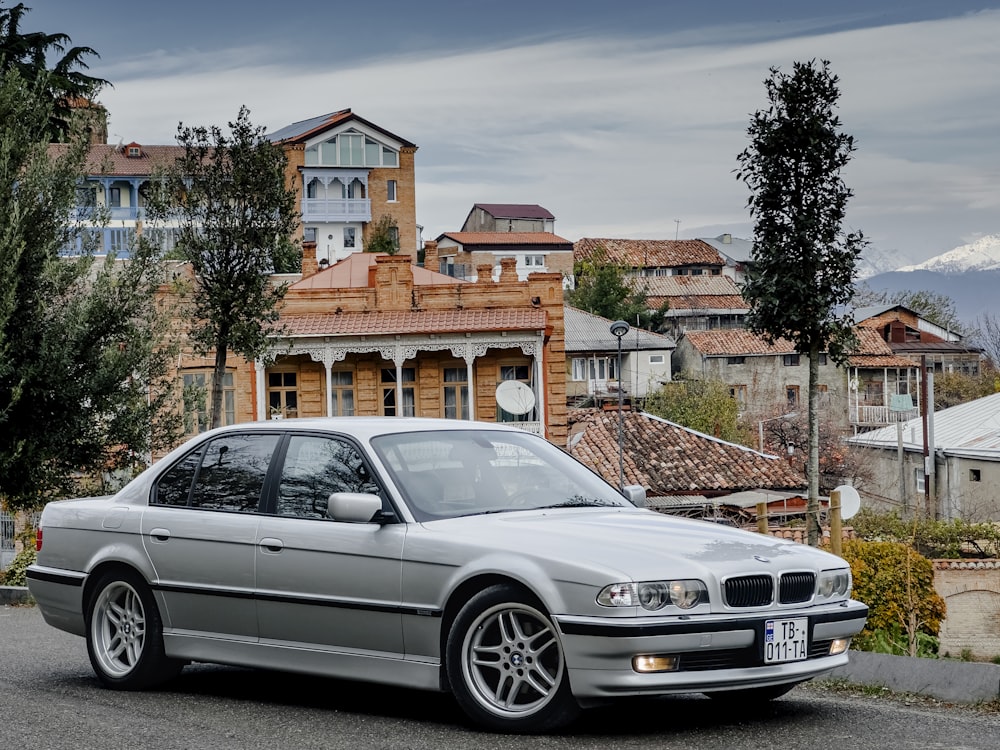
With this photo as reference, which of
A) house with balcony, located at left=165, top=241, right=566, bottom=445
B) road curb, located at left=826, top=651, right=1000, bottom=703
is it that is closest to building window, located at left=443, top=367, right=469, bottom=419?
house with balcony, located at left=165, top=241, right=566, bottom=445

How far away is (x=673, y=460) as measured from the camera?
46.0 metres

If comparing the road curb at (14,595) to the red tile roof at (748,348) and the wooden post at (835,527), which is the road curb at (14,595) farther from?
the red tile roof at (748,348)

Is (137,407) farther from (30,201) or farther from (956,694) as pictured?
(956,694)

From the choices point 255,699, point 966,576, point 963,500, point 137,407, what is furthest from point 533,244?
point 255,699

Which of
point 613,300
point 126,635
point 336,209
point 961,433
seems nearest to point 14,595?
point 126,635

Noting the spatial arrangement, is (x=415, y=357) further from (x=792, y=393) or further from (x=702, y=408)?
(x=792, y=393)

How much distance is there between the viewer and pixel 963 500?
166 ft

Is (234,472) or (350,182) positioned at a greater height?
(350,182)

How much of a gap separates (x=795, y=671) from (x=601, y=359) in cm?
8709

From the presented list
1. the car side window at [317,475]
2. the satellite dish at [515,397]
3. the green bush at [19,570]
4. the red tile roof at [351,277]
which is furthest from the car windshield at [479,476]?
the red tile roof at [351,277]

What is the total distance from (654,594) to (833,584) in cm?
111

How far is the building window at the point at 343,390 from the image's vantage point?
155ft

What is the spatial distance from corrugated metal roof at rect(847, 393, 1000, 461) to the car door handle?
44.7 metres

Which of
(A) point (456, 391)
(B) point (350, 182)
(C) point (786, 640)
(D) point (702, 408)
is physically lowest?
(C) point (786, 640)
